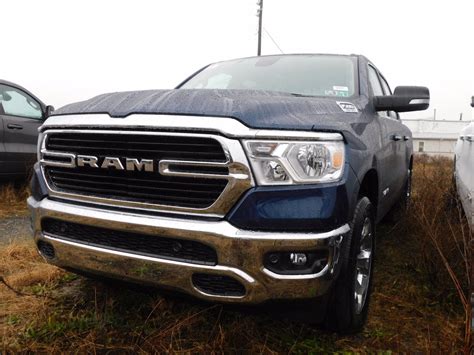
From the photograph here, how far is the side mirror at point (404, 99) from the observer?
2.71 metres

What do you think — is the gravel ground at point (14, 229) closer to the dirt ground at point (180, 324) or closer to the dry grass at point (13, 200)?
the dry grass at point (13, 200)

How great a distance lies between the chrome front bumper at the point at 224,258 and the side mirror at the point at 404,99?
50.4 inches

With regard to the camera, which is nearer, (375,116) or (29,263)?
(375,116)

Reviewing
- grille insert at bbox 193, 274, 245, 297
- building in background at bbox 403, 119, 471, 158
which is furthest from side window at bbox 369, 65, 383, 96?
building in background at bbox 403, 119, 471, 158

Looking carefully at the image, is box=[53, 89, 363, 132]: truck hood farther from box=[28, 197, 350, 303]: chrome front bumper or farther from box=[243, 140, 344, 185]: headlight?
box=[28, 197, 350, 303]: chrome front bumper

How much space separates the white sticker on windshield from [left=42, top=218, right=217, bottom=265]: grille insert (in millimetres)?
1126

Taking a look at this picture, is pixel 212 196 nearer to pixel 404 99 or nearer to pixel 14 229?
pixel 404 99

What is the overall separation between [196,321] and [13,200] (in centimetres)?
472

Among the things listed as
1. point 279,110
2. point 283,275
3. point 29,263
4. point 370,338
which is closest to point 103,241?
point 283,275

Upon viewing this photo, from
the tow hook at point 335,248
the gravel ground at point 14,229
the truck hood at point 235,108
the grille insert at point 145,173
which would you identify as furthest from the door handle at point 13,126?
the tow hook at point 335,248

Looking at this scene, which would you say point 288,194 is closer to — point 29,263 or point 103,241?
point 103,241

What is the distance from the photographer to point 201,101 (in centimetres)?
193

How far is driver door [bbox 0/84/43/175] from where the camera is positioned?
5.57 m

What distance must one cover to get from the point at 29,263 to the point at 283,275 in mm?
2501
